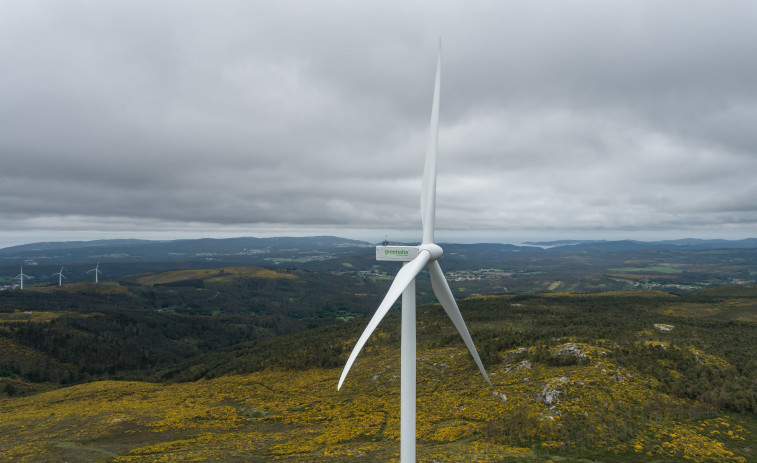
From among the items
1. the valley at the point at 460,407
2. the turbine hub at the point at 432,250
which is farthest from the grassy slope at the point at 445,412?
the turbine hub at the point at 432,250

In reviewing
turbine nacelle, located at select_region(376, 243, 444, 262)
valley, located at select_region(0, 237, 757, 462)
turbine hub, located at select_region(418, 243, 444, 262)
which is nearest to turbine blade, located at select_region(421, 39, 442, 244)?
turbine hub, located at select_region(418, 243, 444, 262)

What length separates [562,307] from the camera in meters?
113

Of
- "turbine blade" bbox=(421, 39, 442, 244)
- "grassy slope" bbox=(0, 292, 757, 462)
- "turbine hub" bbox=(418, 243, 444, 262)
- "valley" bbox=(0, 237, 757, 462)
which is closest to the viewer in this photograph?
"turbine hub" bbox=(418, 243, 444, 262)

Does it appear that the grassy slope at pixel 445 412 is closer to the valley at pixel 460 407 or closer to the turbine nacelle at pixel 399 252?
the valley at pixel 460 407

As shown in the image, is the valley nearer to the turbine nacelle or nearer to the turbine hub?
the turbine hub

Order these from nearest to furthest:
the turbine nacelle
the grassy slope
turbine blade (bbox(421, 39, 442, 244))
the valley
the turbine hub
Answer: the turbine nacelle < the turbine hub < turbine blade (bbox(421, 39, 442, 244)) < the grassy slope < the valley

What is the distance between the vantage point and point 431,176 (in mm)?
21500

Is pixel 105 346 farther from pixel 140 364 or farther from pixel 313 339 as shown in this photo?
pixel 313 339

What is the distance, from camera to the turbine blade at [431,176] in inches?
822

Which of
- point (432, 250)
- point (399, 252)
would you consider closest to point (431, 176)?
point (432, 250)

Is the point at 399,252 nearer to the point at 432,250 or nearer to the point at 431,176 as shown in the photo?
the point at 432,250

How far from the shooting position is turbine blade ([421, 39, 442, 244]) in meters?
20.9

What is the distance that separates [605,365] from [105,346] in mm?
231810

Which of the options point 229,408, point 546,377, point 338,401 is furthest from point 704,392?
point 229,408
